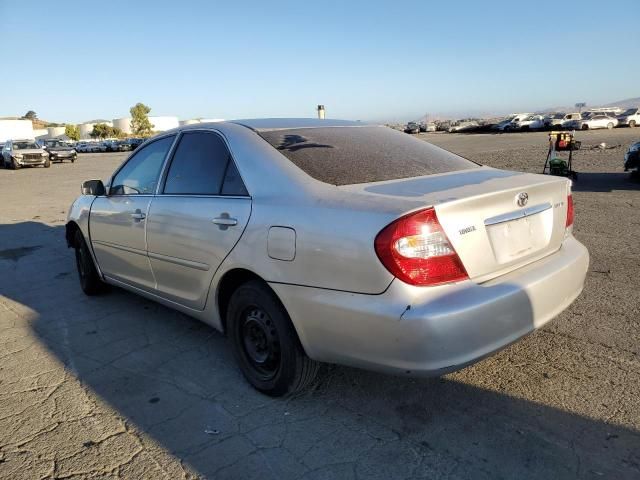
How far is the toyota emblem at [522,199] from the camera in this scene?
8.93ft

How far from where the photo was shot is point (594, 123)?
4188cm

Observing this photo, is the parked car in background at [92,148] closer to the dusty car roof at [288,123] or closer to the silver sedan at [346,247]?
the dusty car roof at [288,123]

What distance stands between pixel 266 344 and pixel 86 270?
2.86 meters

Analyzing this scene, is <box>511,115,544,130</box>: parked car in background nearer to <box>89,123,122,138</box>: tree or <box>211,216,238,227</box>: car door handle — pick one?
<box>211,216,238,227</box>: car door handle

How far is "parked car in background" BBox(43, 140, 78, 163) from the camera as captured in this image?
33.2 m

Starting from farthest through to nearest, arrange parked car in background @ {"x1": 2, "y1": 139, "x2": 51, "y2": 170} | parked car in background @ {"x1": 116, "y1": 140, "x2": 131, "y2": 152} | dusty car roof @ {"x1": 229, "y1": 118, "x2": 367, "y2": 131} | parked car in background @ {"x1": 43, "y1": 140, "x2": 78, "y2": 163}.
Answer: parked car in background @ {"x1": 116, "y1": 140, "x2": 131, "y2": 152}
parked car in background @ {"x1": 43, "y1": 140, "x2": 78, "y2": 163}
parked car in background @ {"x1": 2, "y1": 139, "x2": 51, "y2": 170}
dusty car roof @ {"x1": 229, "y1": 118, "x2": 367, "y2": 131}

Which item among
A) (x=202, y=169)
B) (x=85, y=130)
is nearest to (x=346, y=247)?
(x=202, y=169)

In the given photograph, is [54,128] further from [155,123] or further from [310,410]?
[310,410]

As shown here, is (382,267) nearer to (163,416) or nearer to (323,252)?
(323,252)

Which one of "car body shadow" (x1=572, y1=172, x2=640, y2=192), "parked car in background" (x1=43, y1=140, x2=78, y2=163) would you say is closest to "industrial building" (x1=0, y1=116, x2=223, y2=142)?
"parked car in background" (x1=43, y1=140, x2=78, y2=163)

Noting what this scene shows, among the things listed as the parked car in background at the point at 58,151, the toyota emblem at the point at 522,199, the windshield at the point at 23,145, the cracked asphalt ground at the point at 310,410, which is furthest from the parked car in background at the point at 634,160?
the parked car in background at the point at 58,151

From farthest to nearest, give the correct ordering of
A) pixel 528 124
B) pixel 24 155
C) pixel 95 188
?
pixel 528 124 < pixel 24 155 < pixel 95 188

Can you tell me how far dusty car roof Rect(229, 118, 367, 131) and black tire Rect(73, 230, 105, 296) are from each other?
2352 mm

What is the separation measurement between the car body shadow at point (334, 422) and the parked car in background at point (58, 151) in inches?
1306
